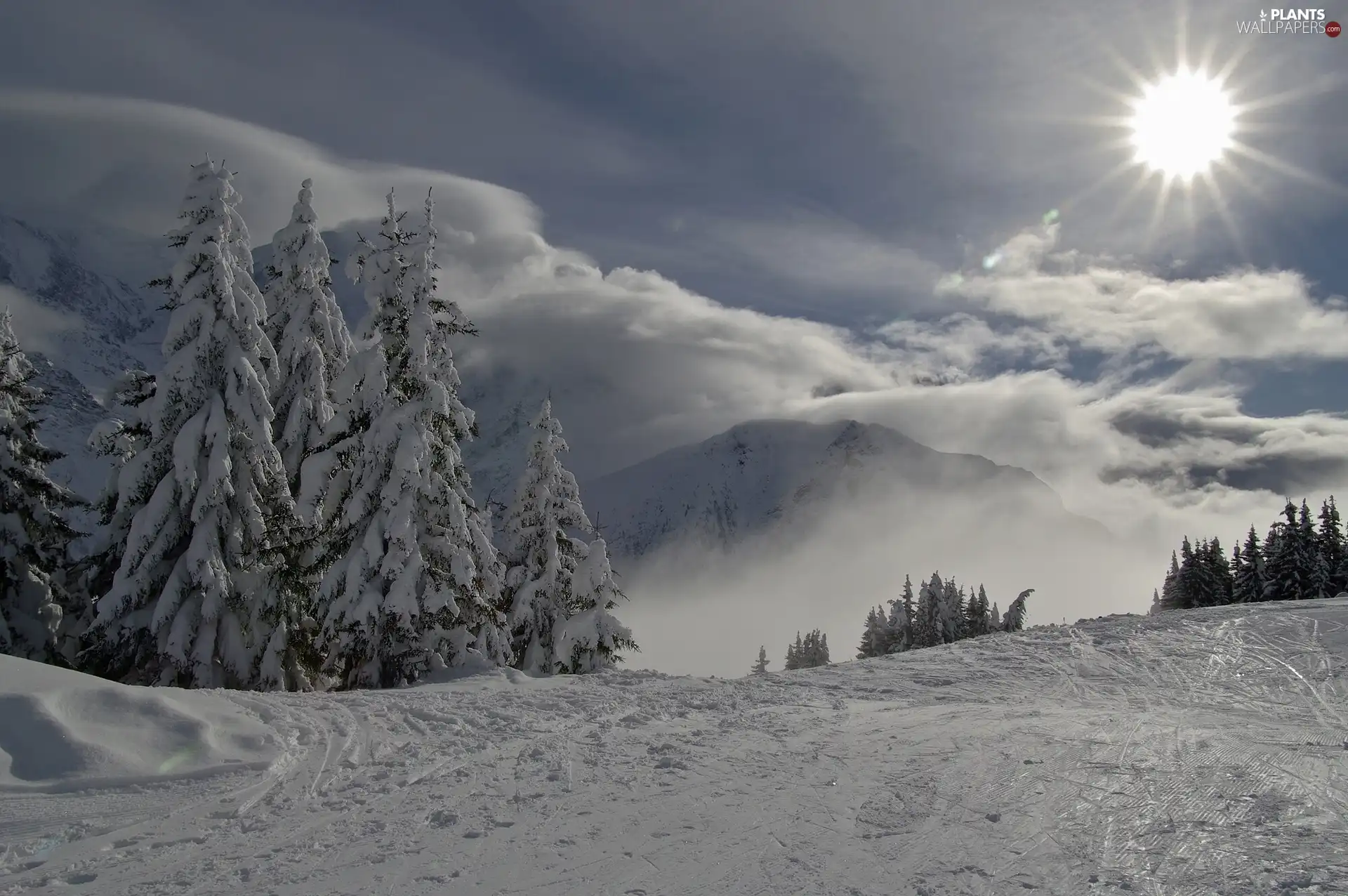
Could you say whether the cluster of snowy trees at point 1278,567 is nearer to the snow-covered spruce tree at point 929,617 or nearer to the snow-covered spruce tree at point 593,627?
the snow-covered spruce tree at point 929,617

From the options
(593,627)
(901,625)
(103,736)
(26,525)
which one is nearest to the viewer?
(103,736)

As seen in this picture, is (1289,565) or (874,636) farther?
(874,636)

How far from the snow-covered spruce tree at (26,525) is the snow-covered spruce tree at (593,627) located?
14.5 m

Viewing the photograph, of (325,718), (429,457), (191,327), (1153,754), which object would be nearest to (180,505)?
(191,327)

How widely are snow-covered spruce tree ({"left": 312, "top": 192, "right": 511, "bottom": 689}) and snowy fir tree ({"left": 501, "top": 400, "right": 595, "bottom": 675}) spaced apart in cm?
442

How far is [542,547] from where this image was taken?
26453mm

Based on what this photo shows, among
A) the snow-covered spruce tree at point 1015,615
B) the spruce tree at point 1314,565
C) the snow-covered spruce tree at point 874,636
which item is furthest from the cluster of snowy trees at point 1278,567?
the snow-covered spruce tree at point 874,636

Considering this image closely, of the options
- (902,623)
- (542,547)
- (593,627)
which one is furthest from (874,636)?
(593,627)

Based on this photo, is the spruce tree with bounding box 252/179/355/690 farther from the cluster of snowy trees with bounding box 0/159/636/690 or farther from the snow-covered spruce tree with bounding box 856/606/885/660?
the snow-covered spruce tree with bounding box 856/606/885/660

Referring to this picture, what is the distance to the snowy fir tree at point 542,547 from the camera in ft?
84.6

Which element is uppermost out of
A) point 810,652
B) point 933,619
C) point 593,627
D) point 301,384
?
point 301,384

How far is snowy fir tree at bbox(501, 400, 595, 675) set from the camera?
25.8 metres

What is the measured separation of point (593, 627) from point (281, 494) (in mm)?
9628

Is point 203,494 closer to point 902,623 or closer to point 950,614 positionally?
point 950,614
